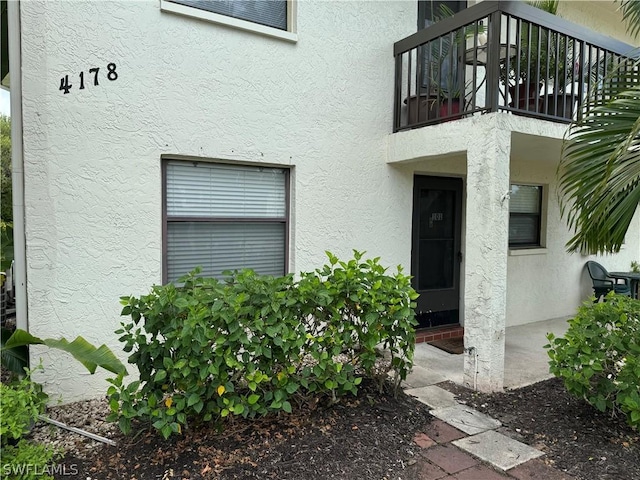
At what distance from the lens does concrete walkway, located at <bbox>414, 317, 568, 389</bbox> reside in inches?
197

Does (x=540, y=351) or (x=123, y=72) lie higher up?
(x=123, y=72)

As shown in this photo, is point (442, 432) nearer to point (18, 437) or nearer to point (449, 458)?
point (449, 458)

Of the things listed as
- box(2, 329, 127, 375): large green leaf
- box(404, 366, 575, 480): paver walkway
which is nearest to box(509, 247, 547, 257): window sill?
box(404, 366, 575, 480): paver walkway

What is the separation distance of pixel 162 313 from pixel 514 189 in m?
6.22

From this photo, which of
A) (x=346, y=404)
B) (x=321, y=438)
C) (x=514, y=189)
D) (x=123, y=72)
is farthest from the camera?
(x=514, y=189)

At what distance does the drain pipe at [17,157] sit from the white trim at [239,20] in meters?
1.28

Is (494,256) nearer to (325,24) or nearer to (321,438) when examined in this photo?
(321,438)

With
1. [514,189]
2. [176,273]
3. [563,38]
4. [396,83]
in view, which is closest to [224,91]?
[176,273]

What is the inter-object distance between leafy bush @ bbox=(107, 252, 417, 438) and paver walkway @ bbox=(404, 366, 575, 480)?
67 cm

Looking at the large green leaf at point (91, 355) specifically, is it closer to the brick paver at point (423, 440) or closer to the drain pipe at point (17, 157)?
the drain pipe at point (17, 157)

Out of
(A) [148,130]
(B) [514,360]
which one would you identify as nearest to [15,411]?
(A) [148,130]

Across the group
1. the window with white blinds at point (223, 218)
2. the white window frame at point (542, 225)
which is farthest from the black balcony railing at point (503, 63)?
the white window frame at point (542, 225)

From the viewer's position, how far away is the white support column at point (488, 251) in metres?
4.44

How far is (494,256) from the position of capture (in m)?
4.46
